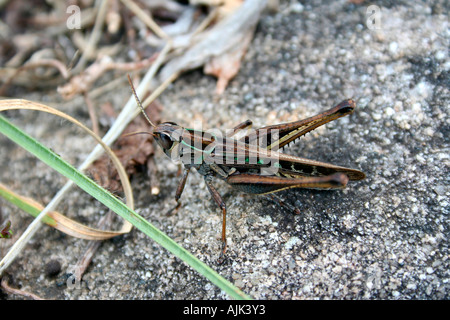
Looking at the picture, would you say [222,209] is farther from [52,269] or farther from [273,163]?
[52,269]

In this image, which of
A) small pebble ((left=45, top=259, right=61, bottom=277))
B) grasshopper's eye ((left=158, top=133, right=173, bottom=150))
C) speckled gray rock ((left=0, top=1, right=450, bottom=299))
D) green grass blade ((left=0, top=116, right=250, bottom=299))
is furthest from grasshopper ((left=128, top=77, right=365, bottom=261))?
small pebble ((left=45, top=259, right=61, bottom=277))

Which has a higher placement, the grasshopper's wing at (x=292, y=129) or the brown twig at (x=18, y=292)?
the grasshopper's wing at (x=292, y=129)

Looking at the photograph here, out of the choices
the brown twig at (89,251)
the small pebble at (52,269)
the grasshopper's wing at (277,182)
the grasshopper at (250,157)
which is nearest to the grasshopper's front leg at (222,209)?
the grasshopper at (250,157)

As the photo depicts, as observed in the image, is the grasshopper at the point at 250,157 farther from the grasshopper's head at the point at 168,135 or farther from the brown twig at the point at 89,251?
the brown twig at the point at 89,251

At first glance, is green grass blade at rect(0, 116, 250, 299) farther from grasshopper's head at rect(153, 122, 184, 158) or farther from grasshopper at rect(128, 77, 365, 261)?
grasshopper's head at rect(153, 122, 184, 158)

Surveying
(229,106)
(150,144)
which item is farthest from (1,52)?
(229,106)

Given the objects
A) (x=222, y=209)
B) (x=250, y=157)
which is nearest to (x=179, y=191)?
(x=222, y=209)
